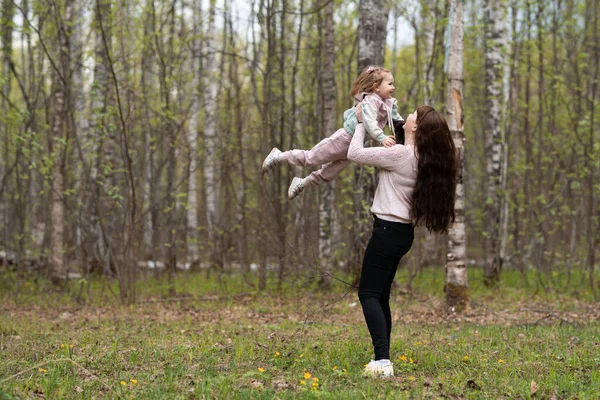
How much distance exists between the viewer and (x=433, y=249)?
711 inches

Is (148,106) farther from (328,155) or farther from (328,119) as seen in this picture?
(328,155)

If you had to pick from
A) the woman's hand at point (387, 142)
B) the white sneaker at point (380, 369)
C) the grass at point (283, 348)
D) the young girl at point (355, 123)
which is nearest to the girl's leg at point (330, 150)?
the young girl at point (355, 123)

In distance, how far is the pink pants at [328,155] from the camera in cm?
532

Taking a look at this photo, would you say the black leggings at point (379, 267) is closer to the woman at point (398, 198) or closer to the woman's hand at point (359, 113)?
the woman at point (398, 198)

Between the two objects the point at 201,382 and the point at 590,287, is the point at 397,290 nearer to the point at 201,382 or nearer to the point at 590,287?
the point at 590,287

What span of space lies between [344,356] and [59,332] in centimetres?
391

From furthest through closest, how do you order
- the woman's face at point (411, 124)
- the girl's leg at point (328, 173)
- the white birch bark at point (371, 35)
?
1. the white birch bark at point (371, 35)
2. the girl's leg at point (328, 173)
3. the woman's face at point (411, 124)

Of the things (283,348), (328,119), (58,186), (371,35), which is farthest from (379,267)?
(58,186)

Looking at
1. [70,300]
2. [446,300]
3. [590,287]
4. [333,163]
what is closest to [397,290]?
[446,300]

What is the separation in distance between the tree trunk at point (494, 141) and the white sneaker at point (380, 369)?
28.8ft

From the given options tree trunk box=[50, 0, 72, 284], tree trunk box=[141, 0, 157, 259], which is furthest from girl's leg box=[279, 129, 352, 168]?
tree trunk box=[50, 0, 72, 284]

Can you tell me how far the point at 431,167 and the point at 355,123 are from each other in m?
0.75

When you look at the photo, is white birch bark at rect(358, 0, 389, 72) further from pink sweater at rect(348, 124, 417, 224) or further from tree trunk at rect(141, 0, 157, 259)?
pink sweater at rect(348, 124, 417, 224)

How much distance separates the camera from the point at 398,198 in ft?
16.5
